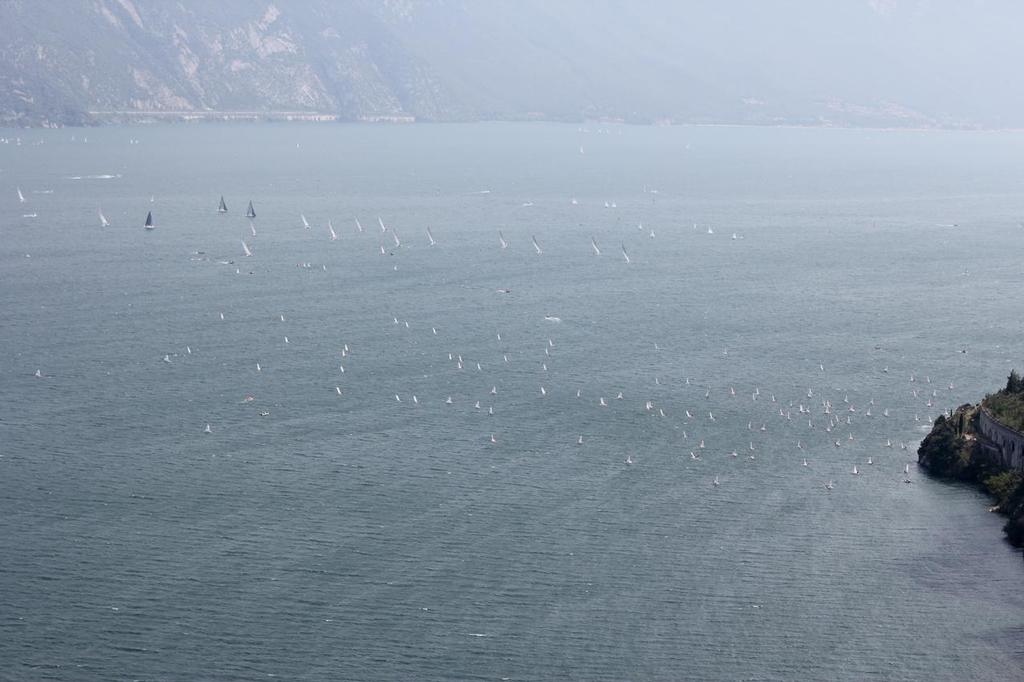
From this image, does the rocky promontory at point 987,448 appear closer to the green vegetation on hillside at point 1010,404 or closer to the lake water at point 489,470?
the green vegetation on hillside at point 1010,404

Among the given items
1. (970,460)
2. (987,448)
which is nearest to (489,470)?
(970,460)

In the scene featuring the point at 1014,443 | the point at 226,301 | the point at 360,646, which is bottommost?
the point at 226,301

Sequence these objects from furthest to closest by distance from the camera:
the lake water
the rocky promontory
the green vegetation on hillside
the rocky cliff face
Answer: the green vegetation on hillside
the rocky promontory
the rocky cliff face
the lake water

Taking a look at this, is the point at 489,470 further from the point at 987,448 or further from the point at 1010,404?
the point at 1010,404

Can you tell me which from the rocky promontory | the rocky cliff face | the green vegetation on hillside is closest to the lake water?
the rocky cliff face

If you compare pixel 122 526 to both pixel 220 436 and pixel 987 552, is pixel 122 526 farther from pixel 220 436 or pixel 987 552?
pixel 987 552

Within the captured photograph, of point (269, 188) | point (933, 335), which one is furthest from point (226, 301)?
point (269, 188)

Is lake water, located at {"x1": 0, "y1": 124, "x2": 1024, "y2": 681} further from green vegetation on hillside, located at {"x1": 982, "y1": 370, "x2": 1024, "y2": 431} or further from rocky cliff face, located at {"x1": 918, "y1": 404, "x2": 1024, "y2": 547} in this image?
green vegetation on hillside, located at {"x1": 982, "y1": 370, "x2": 1024, "y2": 431}

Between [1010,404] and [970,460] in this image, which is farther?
[1010,404]
